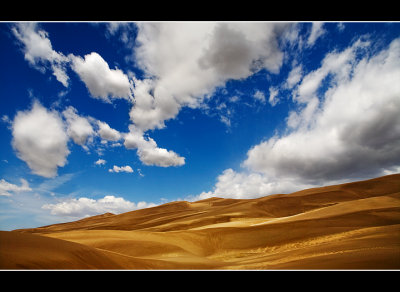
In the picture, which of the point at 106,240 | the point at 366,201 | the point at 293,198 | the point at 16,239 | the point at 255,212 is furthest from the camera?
the point at 293,198

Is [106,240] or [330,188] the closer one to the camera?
[106,240]

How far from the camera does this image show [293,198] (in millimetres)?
42469

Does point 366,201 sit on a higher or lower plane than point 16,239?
higher
